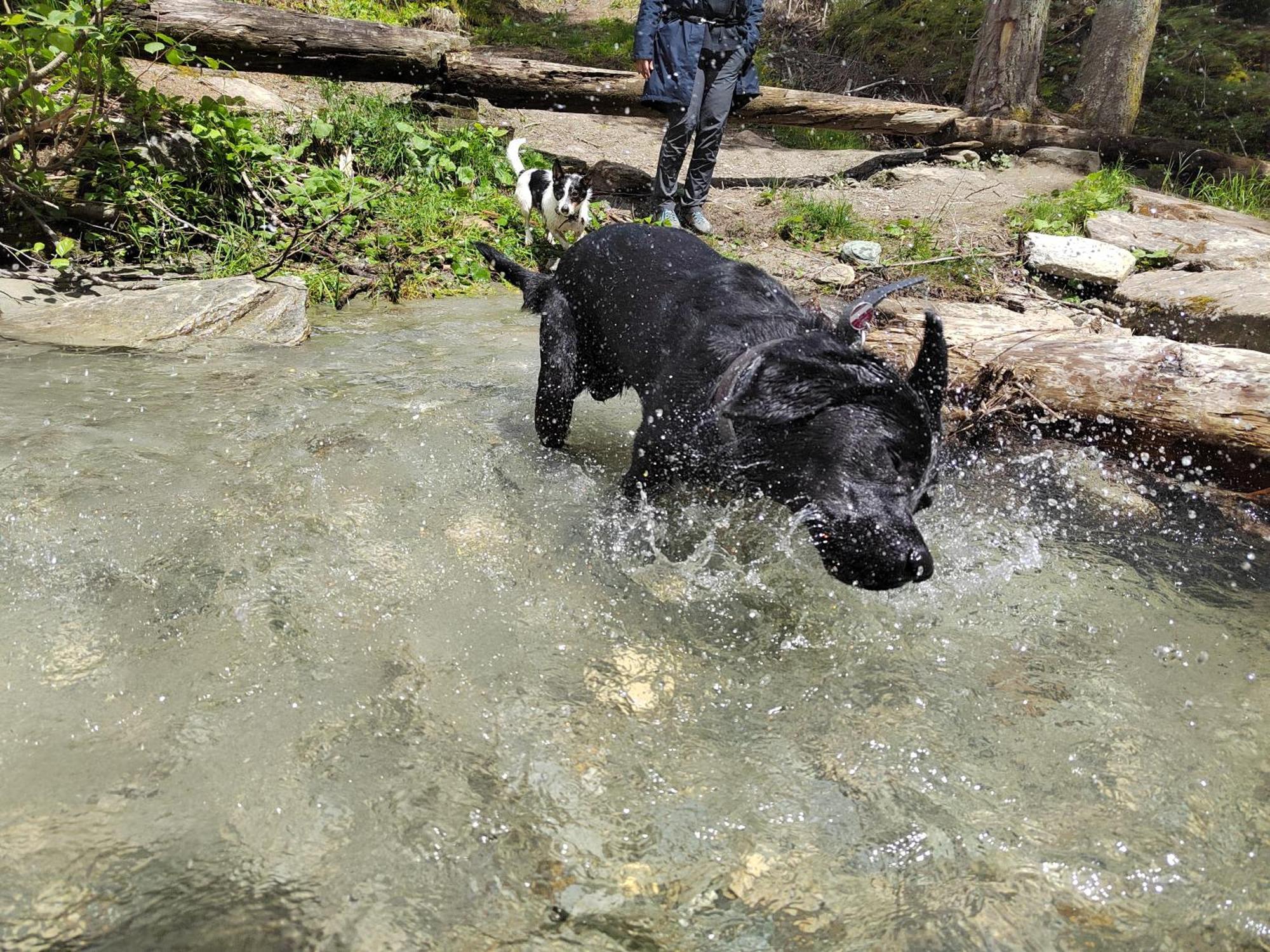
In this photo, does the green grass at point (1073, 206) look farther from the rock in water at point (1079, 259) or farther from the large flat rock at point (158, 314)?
the large flat rock at point (158, 314)

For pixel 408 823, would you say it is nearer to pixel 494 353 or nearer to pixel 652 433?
pixel 652 433

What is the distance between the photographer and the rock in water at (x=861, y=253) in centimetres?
877

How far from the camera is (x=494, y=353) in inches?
256

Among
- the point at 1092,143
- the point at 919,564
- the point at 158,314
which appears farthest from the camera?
the point at 1092,143

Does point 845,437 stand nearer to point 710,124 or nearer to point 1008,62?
point 710,124

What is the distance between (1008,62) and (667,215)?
21.4ft

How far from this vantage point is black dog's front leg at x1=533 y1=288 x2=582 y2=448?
4.60 meters

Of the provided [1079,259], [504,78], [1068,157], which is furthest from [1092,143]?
[504,78]

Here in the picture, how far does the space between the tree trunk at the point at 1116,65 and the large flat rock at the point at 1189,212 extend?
110 inches

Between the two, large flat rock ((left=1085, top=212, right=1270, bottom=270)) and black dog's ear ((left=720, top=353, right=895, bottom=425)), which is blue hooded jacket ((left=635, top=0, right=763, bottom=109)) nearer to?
large flat rock ((left=1085, top=212, right=1270, bottom=270))

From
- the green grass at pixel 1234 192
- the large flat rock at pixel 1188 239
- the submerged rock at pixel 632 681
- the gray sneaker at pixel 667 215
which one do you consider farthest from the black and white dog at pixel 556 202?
the green grass at pixel 1234 192

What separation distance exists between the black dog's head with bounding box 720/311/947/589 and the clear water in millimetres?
574

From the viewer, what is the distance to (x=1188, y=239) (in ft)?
28.2

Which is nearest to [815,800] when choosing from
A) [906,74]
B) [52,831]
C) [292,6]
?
[52,831]
